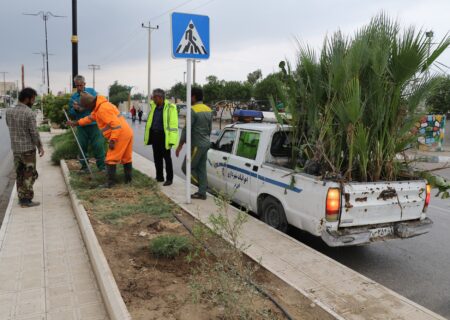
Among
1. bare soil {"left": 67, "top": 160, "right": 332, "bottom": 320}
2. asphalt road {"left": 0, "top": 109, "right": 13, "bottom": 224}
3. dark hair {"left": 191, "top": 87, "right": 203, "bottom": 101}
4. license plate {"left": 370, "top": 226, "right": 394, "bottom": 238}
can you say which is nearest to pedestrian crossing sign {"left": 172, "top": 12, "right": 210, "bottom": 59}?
dark hair {"left": 191, "top": 87, "right": 203, "bottom": 101}

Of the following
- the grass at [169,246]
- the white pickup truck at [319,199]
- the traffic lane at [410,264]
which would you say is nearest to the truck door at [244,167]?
the white pickup truck at [319,199]

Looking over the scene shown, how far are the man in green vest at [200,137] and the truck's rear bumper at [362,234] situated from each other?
2829 mm

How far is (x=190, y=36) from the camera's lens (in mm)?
5957

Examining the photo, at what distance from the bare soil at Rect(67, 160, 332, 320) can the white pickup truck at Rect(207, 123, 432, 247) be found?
92cm

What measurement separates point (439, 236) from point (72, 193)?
5.80 metres

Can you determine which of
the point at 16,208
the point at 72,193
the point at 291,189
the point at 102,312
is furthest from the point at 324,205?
the point at 16,208

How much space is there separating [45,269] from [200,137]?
10.5ft

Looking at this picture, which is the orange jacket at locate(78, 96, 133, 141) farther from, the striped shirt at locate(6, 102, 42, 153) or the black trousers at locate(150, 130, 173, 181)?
the striped shirt at locate(6, 102, 42, 153)

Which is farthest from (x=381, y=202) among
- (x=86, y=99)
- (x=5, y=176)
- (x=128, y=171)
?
(x=5, y=176)

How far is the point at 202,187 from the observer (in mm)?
6801

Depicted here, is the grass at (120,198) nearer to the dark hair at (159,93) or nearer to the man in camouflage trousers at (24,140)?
the man in camouflage trousers at (24,140)

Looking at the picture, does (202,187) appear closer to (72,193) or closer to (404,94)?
(72,193)

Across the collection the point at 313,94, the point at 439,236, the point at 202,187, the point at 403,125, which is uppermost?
the point at 313,94

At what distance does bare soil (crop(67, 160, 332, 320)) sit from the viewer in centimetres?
317
